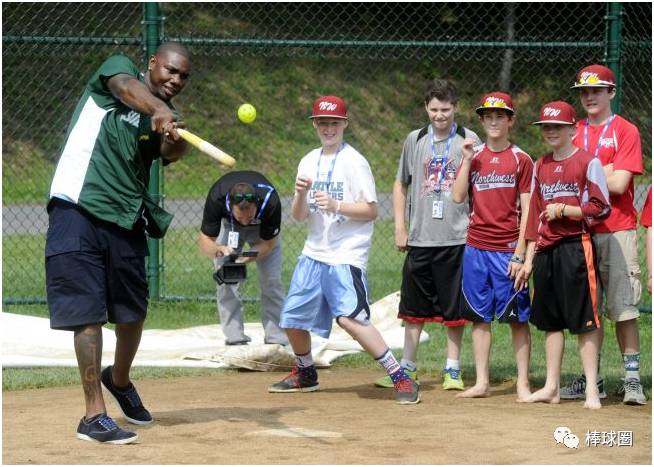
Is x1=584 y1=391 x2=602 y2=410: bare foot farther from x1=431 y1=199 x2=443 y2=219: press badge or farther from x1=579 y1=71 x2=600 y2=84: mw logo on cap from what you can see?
x1=579 y1=71 x2=600 y2=84: mw logo on cap

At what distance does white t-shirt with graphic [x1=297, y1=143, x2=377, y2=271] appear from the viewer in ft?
21.9

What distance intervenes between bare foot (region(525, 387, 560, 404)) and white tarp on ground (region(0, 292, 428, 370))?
Result: 187 cm

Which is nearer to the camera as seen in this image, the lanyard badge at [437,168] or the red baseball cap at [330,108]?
the red baseball cap at [330,108]

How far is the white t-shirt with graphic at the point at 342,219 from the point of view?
6.68m

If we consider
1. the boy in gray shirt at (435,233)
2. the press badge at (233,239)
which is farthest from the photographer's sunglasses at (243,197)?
the boy in gray shirt at (435,233)

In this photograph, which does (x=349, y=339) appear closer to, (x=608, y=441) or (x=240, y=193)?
(x=240, y=193)

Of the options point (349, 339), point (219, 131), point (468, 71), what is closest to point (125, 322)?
point (349, 339)

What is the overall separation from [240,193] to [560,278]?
2521 mm

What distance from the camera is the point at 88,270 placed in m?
5.42

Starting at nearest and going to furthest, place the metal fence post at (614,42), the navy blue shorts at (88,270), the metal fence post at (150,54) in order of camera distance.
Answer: the navy blue shorts at (88,270) < the metal fence post at (614,42) < the metal fence post at (150,54)

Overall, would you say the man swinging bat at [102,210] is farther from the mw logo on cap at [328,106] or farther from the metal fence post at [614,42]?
the metal fence post at [614,42]

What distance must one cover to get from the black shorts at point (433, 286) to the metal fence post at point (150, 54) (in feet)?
9.91

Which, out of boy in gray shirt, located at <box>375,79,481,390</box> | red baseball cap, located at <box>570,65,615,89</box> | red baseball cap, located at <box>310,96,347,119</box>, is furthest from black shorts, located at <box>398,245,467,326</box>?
red baseball cap, located at <box>570,65,615,89</box>

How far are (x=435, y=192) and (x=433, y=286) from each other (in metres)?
0.61
